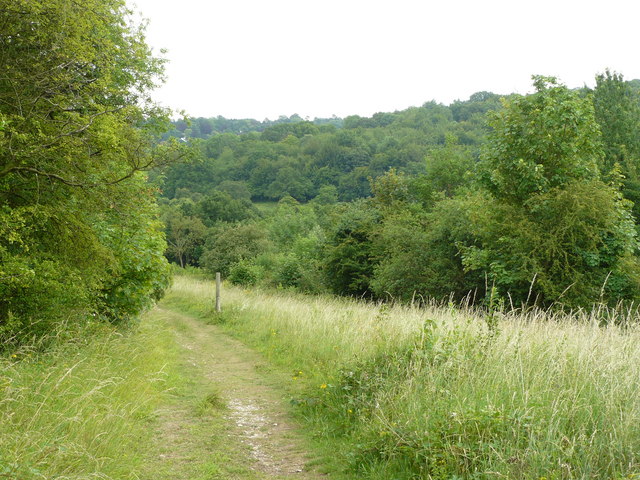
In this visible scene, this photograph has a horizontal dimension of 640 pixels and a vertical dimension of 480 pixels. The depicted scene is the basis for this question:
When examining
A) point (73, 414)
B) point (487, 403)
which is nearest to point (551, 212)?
point (487, 403)

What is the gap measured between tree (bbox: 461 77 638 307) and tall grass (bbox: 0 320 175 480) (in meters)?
11.7

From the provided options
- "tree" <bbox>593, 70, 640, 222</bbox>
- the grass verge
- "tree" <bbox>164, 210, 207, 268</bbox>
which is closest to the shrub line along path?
the grass verge

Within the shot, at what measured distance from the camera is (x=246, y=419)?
21.6 ft

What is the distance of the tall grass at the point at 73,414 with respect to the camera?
3.86 meters

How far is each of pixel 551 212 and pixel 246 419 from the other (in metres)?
12.9

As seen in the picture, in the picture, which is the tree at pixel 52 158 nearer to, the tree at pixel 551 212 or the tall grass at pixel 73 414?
the tall grass at pixel 73 414

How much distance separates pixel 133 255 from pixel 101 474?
663cm

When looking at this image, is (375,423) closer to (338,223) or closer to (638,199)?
(338,223)

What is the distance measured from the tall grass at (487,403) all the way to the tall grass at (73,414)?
2199 mm

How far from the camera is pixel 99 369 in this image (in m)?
6.39

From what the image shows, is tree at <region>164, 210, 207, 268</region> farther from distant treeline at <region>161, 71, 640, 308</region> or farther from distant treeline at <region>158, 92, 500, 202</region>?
distant treeline at <region>158, 92, 500, 202</region>

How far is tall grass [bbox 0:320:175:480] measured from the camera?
12.7 ft

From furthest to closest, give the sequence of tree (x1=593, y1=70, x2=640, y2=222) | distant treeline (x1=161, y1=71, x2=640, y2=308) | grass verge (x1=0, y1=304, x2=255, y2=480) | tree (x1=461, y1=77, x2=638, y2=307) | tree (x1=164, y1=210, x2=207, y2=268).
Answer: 1. tree (x1=164, y1=210, x2=207, y2=268)
2. tree (x1=593, y1=70, x2=640, y2=222)
3. distant treeline (x1=161, y1=71, x2=640, y2=308)
4. tree (x1=461, y1=77, x2=638, y2=307)
5. grass verge (x1=0, y1=304, x2=255, y2=480)

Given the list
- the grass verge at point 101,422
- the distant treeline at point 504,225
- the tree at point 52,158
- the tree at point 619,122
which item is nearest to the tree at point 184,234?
the distant treeline at point 504,225
